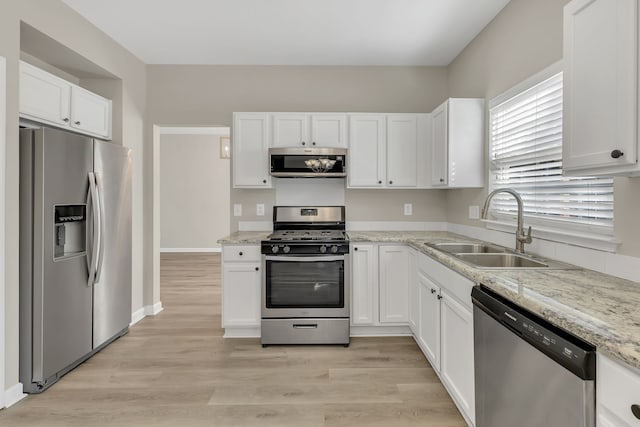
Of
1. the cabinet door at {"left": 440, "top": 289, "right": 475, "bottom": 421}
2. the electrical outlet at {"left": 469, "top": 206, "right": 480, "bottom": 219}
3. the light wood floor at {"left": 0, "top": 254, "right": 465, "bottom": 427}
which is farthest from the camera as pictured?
the electrical outlet at {"left": 469, "top": 206, "right": 480, "bottom": 219}

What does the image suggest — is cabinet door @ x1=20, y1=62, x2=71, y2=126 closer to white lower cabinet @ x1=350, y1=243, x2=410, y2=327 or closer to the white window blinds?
white lower cabinet @ x1=350, y1=243, x2=410, y2=327

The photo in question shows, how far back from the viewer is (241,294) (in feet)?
10.4

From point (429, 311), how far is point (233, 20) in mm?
2712

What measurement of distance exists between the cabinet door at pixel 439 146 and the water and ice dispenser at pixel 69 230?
9.46ft

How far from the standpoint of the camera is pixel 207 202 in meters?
7.73

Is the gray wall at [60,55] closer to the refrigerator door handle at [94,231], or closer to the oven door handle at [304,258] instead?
the refrigerator door handle at [94,231]

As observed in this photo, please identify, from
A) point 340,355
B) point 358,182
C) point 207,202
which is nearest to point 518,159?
point 358,182

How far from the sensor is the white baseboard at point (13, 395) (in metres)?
2.18

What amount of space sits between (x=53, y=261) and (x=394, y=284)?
101 inches

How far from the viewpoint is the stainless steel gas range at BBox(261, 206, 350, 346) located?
308cm

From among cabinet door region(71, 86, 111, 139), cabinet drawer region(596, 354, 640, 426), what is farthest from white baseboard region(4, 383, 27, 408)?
cabinet drawer region(596, 354, 640, 426)

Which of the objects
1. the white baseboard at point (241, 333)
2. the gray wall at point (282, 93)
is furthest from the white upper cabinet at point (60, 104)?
the white baseboard at point (241, 333)

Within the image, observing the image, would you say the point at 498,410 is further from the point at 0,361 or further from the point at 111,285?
the point at 111,285

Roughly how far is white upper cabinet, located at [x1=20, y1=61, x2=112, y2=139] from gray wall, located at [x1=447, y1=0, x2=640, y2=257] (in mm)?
3294
